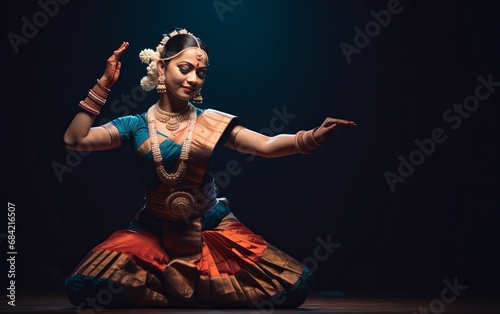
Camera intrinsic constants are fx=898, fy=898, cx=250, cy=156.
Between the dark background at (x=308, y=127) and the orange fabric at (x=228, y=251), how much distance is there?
1262mm

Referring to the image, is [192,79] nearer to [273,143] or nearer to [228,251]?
[273,143]

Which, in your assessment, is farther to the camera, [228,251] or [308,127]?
[308,127]

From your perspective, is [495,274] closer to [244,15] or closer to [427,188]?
[427,188]

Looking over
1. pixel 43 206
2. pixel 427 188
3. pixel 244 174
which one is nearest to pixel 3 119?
pixel 43 206

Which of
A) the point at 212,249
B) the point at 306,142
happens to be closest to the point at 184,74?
the point at 306,142

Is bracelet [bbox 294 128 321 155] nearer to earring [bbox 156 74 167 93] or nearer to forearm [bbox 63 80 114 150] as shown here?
earring [bbox 156 74 167 93]

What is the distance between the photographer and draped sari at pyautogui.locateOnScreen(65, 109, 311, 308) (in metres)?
3.71

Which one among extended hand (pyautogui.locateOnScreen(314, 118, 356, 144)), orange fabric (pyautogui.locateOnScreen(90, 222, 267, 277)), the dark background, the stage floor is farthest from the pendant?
the dark background

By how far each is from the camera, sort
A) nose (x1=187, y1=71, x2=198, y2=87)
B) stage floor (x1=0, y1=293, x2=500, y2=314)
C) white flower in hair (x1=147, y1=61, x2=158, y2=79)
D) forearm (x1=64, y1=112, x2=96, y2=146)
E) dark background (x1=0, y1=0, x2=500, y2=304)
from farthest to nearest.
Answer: dark background (x1=0, y1=0, x2=500, y2=304)
white flower in hair (x1=147, y1=61, x2=158, y2=79)
nose (x1=187, y1=71, x2=198, y2=87)
forearm (x1=64, y1=112, x2=96, y2=146)
stage floor (x1=0, y1=293, x2=500, y2=314)

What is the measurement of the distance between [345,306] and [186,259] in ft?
2.33

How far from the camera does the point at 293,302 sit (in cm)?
379

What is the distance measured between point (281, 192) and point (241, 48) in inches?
34.3

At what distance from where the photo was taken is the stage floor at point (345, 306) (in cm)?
355

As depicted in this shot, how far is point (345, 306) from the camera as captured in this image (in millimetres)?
3854
